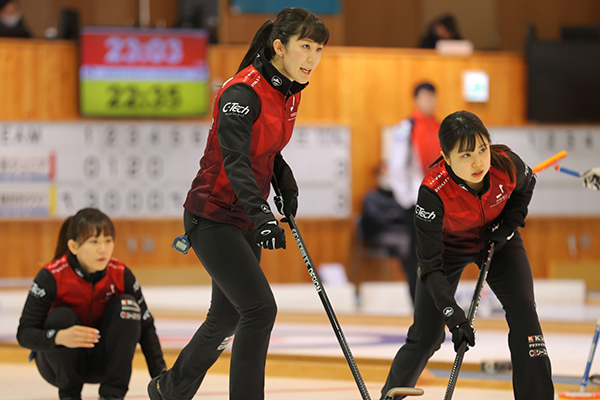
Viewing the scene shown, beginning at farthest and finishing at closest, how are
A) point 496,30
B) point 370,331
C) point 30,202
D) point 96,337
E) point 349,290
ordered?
point 496,30
point 30,202
point 349,290
point 370,331
point 96,337

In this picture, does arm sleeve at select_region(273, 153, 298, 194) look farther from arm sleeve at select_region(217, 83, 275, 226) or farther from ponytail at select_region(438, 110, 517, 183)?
ponytail at select_region(438, 110, 517, 183)

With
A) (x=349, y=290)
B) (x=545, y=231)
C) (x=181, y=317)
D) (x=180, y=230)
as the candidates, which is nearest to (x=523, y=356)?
(x=181, y=317)

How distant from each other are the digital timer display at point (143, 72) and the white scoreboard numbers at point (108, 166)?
6.0 inches

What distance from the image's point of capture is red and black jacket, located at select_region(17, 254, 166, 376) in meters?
3.07

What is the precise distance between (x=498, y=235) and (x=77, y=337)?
4.57ft

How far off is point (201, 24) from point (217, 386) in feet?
14.5

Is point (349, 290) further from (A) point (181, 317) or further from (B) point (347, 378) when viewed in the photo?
(B) point (347, 378)

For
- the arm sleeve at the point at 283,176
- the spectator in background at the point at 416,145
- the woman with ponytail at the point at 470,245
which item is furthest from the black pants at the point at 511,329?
the spectator in background at the point at 416,145

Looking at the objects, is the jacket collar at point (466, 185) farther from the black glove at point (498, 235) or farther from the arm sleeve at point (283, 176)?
the arm sleeve at point (283, 176)

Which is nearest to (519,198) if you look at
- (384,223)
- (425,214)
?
(425,214)

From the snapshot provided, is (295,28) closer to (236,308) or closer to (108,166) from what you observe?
(236,308)

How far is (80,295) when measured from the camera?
3.11 metres

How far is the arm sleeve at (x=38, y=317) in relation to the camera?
2951 mm

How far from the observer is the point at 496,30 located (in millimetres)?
8992
